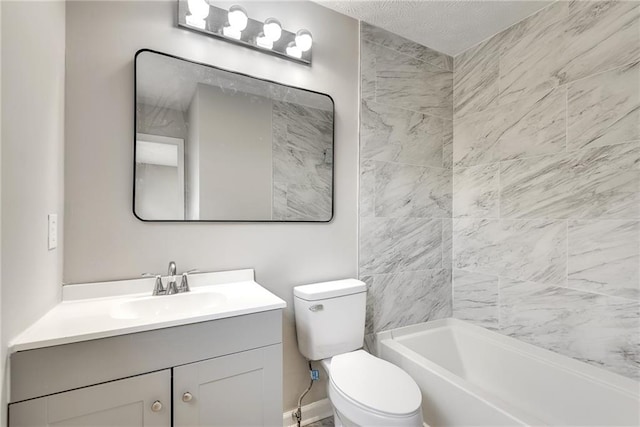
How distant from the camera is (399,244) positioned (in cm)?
203

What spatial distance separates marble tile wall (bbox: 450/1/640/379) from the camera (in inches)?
56.7

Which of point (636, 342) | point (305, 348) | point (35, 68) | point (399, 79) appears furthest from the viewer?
point (399, 79)

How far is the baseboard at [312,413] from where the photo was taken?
5.51 ft

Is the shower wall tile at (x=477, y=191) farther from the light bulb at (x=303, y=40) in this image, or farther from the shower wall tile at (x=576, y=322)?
the light bulb at (x=303, y=40)

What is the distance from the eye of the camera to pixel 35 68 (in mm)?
949

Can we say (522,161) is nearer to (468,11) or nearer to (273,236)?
(468,11)

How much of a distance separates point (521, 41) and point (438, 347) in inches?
81.8

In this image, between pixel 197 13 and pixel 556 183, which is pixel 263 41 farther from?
pixel 556 183

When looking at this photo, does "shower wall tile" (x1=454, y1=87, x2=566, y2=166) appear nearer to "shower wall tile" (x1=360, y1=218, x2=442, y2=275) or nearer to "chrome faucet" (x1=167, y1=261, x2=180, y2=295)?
"shower wall tile" (x1=360, y1=218, x2=442, y2=275)

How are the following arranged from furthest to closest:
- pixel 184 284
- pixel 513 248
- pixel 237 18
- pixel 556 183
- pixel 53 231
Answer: pixel 513 248, pixel 556 183, pixel 237 18, pixel 184 284, pixel 53 231

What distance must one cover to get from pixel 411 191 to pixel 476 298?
893 millimetres

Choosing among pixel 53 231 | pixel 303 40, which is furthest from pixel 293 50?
pixel 53 231

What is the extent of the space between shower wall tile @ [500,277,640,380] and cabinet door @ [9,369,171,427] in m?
1.95

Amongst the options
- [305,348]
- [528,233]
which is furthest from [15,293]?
[528,233]
